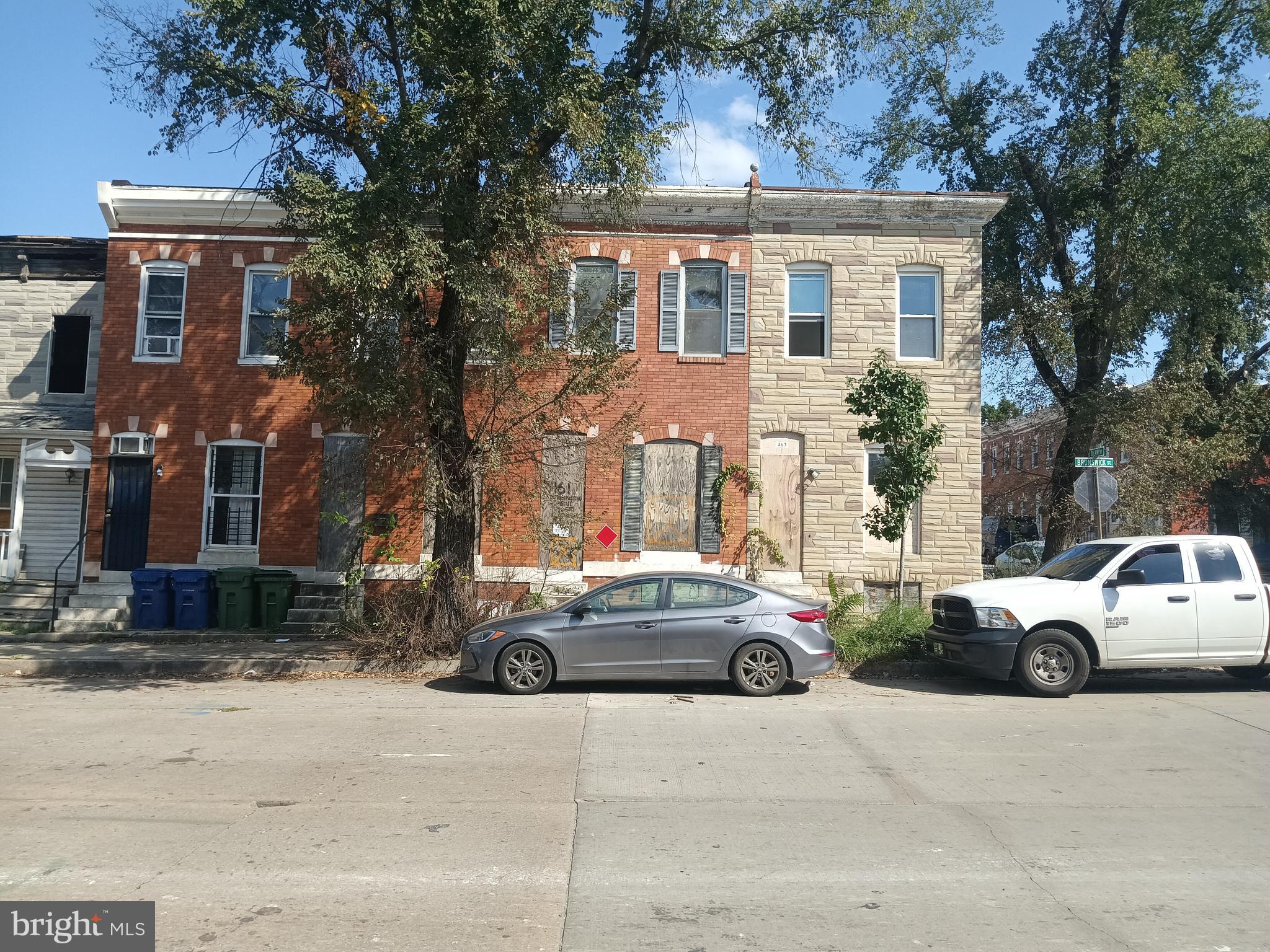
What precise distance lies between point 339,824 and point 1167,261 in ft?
62.6

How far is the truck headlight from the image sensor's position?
1081 cm

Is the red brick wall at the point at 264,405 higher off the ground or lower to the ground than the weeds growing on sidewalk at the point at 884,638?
higher

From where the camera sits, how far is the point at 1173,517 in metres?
19.5

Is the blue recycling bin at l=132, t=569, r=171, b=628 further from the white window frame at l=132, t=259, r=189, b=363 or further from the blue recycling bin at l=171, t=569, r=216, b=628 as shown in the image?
the white window frame at l=132, t=259, r=189, b=363

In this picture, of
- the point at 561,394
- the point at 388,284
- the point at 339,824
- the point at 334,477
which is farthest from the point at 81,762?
the point at 334,477

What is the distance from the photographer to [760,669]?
10.6m

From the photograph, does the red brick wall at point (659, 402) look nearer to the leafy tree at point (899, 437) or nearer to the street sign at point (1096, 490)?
the leafy tree at point (899, 437)

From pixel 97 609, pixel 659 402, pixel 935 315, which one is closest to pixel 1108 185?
pixel 935 315

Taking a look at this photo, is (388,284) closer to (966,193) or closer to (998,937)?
(998,937)

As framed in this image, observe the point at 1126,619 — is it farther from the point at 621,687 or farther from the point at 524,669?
the point at 524,669

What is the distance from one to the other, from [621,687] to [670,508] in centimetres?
617

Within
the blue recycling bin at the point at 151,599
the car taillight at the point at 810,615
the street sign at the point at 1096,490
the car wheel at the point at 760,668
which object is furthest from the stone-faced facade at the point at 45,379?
the street sign at the point at 1096,490

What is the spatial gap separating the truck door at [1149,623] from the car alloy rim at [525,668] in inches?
269

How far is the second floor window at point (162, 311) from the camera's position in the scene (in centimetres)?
1727
